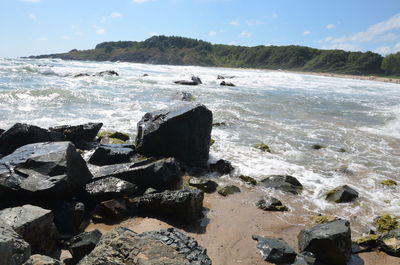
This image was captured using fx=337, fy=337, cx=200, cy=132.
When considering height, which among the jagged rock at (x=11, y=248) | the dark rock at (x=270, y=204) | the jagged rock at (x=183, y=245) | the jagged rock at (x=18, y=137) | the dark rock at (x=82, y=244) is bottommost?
the dark rock at (x=270, y=204)

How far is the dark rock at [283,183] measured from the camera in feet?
23.6

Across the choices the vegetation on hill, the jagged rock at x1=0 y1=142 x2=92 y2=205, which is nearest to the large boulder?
the jagged rock at x1=0 y1=142 x2=92 y2=205

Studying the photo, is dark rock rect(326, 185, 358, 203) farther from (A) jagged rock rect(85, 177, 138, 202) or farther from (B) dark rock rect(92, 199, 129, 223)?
(B) dark rock rect(92, 199, 129, 223)

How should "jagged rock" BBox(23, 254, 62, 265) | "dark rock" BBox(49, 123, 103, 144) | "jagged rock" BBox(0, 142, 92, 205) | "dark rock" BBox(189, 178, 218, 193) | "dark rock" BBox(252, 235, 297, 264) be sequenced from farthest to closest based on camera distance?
"dark rock" BBox(49, 123, 103, 144) → "dark rock" BBox(189, 178, 218, 193) → "jagged rock" BBox(0, 142, 92, 205) → "dark rock" BBox(252, 235, 297, 264) → "jagged rock" BBox(23, 254, 62, 265)

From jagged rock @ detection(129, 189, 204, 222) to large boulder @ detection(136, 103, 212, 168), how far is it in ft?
8.31

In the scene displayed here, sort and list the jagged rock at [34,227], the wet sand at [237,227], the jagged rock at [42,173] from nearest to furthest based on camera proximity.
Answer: the jagged rock at [34,227] < the wet sand at [237,227] < the jagged rock at [42,173]

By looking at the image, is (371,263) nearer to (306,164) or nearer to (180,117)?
(306,164)

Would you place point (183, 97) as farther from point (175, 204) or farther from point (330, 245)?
point (330, 245)

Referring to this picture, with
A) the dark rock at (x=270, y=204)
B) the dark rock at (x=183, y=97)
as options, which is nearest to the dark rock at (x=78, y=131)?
the dark rock at (x=270, y=204)

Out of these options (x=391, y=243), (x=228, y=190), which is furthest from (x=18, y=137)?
(x=391, y=243)

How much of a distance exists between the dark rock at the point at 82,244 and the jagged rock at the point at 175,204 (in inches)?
53.5

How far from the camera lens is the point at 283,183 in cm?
733

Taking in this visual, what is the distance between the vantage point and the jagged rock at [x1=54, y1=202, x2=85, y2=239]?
16.1 ft

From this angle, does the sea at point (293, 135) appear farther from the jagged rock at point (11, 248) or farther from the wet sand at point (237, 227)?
the jagged rock at point (11, 248)
